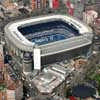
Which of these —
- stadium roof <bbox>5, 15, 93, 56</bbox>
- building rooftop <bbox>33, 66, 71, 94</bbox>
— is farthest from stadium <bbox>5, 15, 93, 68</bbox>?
A: building rooftop <bbox>33, 66, 71, 94</bbox>

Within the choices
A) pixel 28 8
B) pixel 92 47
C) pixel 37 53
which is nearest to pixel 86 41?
pixel 92 47

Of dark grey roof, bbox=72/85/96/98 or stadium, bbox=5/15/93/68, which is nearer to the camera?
dark grey roof, bbox=72/85/96/98

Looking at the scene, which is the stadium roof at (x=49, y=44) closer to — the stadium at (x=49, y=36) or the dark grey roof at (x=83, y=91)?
the stadium at (x=49, y=36)

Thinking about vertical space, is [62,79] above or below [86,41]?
below

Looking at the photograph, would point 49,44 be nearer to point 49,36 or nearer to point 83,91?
point 49,36

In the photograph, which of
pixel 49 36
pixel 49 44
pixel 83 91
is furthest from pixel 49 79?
pixel 49 36

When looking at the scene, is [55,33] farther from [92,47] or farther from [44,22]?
[92,47]

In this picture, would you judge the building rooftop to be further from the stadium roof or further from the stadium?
the stadium roof

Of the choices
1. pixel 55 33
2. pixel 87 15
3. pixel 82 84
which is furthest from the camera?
pixel 87 15
